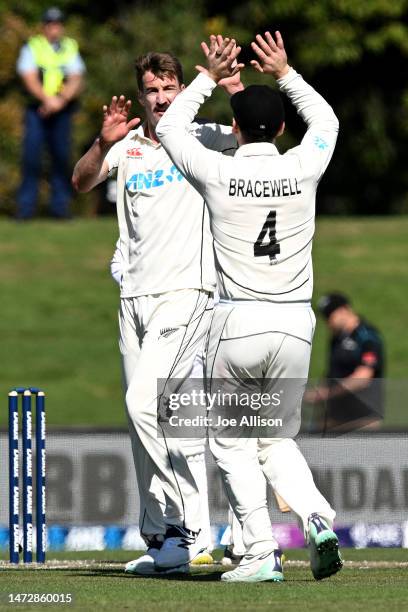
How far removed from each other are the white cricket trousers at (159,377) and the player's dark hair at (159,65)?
110cm

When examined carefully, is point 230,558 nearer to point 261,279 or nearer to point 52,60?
point 261,279

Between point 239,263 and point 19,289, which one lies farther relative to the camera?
point 19,289

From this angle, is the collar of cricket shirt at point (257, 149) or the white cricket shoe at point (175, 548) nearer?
the collar of cricket shirt at point (257, 149)

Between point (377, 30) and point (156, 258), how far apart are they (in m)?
21.7

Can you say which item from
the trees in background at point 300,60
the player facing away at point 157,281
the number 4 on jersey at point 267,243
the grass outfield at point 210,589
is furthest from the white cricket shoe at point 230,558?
the trees in background at point 300,60

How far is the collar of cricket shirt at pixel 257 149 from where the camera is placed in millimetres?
6871

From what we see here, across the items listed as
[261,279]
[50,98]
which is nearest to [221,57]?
[261,279]

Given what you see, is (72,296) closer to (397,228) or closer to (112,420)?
(112,420)

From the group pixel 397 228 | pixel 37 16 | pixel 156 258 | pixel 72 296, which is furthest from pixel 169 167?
pixel 37 16

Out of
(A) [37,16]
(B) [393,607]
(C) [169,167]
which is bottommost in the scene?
(B) [393,607]

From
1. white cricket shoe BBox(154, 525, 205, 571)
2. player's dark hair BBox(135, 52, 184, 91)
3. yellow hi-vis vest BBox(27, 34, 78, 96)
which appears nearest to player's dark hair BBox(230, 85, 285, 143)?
player's dark hair BBox(135, 52, 184, 91)

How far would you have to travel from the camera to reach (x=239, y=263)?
269 inches

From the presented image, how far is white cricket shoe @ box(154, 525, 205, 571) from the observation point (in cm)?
764

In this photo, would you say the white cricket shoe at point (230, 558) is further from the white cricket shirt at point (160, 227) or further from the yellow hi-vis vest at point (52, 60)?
the yellow hi-vis vest at point (52, 60)
